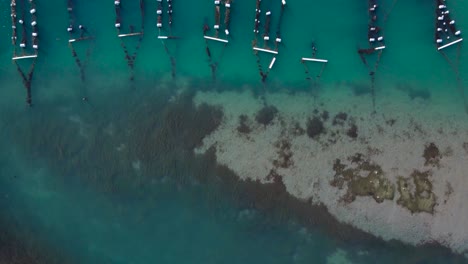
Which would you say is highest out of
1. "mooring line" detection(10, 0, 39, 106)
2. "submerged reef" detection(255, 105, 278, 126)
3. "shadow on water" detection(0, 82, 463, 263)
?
"mooring line" detection(10, 0, 39, 106)

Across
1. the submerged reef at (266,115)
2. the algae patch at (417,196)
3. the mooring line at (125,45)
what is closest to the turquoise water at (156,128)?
the mooring line at (125,45)

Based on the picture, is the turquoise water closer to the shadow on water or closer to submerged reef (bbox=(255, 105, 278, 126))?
the shadow on water

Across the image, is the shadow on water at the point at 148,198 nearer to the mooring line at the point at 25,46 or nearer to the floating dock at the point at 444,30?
the mooring line at the point at 25,46

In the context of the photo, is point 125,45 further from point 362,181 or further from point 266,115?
point 362,181

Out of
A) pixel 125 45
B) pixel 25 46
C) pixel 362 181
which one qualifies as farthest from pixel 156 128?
pixel 362 181

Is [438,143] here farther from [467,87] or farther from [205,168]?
[205,168]

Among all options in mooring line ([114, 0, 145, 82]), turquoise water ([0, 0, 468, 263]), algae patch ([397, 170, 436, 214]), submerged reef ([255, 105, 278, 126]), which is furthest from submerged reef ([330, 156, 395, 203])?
mooring line ([114, 0, 145, 82])
